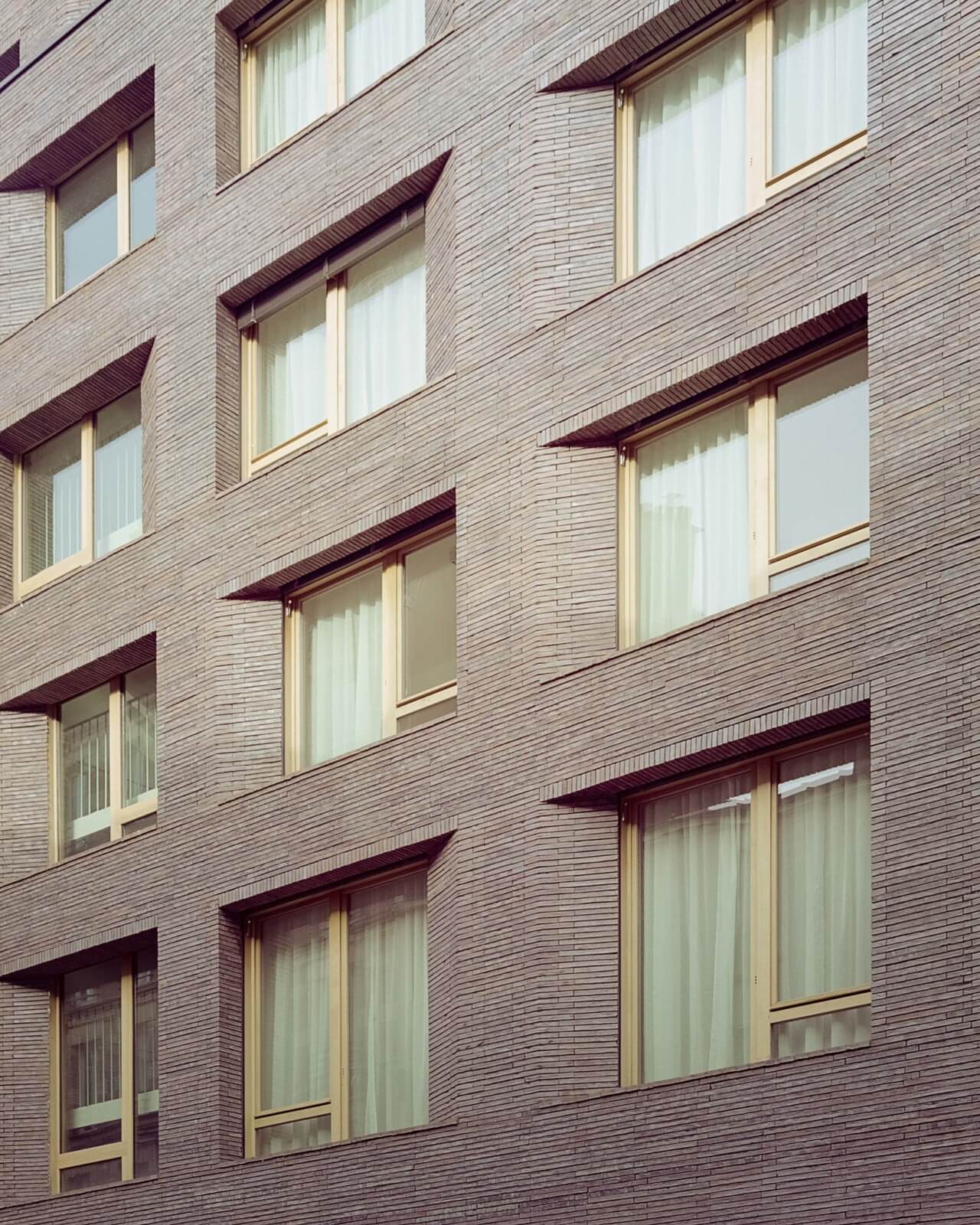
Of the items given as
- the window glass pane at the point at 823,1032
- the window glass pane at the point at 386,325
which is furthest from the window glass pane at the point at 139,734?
the window glass pane at the point at 823,1032

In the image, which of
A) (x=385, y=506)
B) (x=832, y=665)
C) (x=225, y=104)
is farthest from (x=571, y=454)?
(x=225, y=104)

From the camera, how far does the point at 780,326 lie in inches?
727

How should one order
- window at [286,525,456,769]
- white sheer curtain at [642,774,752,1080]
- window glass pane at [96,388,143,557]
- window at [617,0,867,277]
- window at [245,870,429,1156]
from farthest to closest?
window glass pane at [96,388,143,557], window at [286,525,456,769], window at [245,870,429,1156], window at [617,0,867,277], white sheer curtain at [642,774,752,1080]

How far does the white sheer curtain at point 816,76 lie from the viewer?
1900 centimetres

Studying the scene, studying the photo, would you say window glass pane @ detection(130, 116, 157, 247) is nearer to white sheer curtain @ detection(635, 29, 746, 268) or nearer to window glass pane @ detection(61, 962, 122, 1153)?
white sheer curtain @ detection(635, 29, 746, 268)

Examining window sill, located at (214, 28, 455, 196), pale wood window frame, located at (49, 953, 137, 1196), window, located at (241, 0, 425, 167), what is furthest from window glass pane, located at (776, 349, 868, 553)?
pale wood window frame, located at (49, 953, 137, 1196)

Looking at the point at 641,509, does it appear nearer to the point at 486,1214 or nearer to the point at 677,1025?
the point at 677,1025

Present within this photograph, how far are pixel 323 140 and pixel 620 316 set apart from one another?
4966 mm

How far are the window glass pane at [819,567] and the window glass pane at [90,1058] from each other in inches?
376

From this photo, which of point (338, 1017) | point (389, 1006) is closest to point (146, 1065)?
point (338, 1017)

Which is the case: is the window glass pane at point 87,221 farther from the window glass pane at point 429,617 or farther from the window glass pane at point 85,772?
the window glass pane at point 429,617

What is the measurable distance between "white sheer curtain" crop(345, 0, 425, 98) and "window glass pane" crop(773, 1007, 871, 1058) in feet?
33.6

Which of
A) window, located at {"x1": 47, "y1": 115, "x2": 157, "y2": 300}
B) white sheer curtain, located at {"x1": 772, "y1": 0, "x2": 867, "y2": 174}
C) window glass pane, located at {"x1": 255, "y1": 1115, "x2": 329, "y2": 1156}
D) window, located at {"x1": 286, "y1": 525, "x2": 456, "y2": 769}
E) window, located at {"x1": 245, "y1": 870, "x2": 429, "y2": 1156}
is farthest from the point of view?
window, located at {"x1": 47, "y1": 115, "x2": 157, "y2": 300}

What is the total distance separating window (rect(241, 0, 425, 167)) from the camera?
23625 mm
